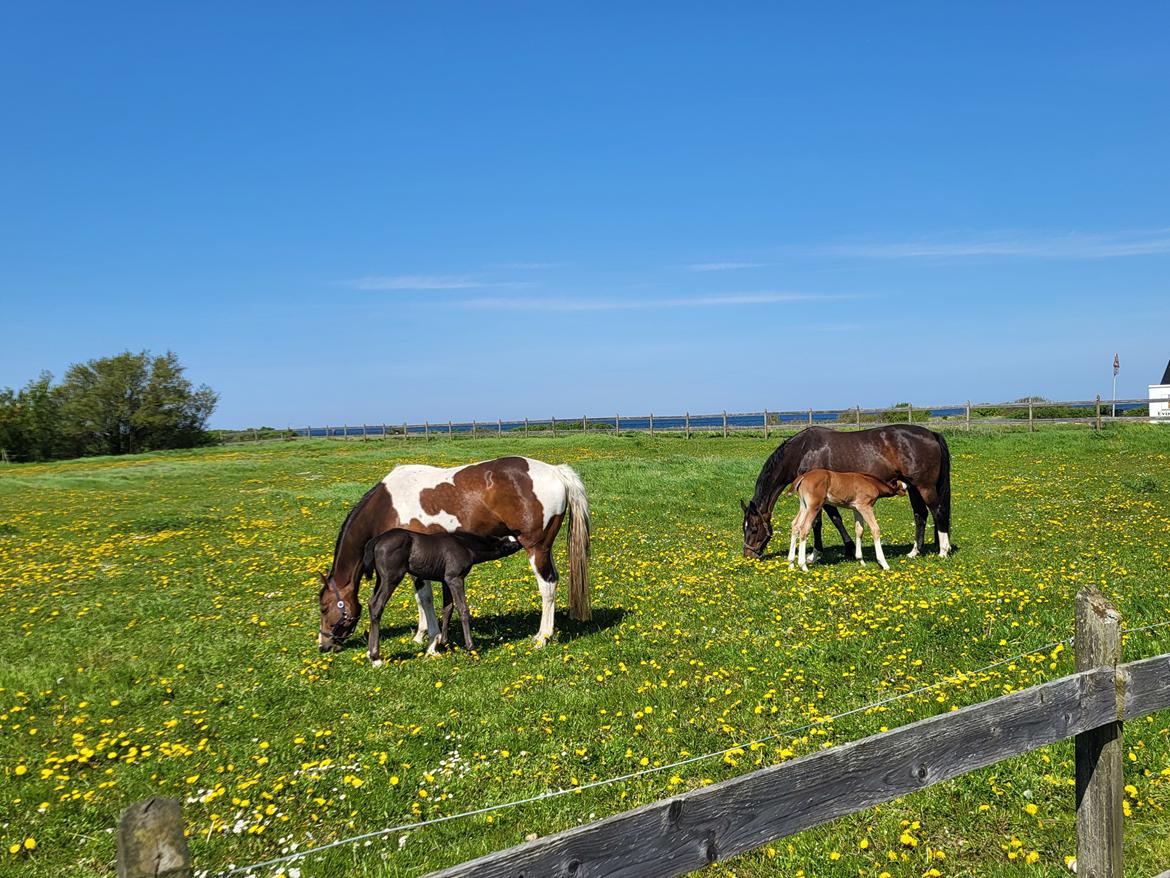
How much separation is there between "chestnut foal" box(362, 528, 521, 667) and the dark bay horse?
7300 mm

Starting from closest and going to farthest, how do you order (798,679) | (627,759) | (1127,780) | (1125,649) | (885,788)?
(885,788), (1127,780), (627,759), (1125,649), (798,679)

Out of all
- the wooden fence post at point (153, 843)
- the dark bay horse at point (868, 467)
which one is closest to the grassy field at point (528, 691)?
the dark bay horse at point (868, 467)

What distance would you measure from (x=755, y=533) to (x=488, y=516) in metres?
6.70

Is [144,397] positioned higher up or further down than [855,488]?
higher up

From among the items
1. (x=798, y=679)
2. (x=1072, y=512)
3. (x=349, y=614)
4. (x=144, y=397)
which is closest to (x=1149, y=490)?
(x=1072, y=512)

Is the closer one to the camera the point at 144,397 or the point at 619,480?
the point at 619,480

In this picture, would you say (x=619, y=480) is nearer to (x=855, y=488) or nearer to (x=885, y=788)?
(x=855, y=488)

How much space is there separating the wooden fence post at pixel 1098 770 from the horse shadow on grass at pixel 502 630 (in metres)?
6.95

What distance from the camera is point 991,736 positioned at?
12.2ft

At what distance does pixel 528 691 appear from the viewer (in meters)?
8.52

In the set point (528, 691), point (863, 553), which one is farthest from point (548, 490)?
point (863, 553)

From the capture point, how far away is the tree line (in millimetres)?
54344

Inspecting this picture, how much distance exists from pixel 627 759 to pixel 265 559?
12798 mm

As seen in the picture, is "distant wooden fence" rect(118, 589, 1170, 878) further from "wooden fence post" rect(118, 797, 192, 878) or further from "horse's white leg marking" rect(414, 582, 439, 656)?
"horse's white leg marking" rect(414, 582, 439, 656)
